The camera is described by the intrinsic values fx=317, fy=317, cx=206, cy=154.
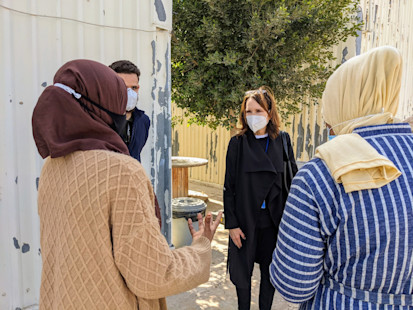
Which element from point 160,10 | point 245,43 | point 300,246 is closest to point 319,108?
point 245,43

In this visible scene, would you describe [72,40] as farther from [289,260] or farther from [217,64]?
[289,260]

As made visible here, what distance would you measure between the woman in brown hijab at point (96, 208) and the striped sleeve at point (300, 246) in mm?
379

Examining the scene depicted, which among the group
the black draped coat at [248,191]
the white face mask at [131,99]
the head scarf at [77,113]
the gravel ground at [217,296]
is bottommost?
the gravel ground at [217,296]

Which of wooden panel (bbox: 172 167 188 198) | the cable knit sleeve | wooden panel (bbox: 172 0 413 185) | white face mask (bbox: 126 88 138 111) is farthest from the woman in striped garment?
wooden panel (bbox: 172 167 188 198)

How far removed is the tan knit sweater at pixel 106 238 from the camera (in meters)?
1.07

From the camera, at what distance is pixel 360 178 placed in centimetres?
105

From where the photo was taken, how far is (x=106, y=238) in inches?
42.8

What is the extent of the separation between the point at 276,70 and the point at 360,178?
301cm

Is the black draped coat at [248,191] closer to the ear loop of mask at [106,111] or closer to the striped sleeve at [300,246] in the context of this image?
the striped sleeve at [300,246]

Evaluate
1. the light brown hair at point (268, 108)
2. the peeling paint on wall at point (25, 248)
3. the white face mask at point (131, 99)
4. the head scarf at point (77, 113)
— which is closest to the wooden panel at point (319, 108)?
the light brown hair at point (268, 108)

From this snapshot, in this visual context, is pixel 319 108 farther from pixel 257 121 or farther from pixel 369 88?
pixel 369 88

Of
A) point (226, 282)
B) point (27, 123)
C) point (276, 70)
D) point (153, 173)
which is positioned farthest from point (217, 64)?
point (226, 282)

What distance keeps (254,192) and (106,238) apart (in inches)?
63.1

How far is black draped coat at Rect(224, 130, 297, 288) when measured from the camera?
2.51 meters
